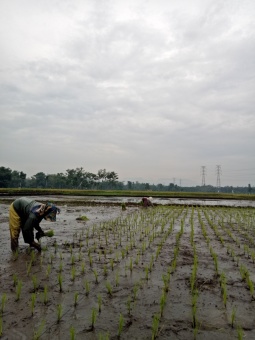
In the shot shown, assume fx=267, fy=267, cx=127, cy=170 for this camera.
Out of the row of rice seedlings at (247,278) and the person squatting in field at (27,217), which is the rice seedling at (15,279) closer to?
the person squatting in field at (27,217)

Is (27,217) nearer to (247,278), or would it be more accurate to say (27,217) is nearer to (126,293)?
(126,293)

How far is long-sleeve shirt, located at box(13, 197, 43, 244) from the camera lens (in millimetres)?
5102

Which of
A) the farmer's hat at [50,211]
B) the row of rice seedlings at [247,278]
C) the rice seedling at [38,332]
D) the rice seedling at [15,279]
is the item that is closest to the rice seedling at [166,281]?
the row of rice seedlings at [247,278]

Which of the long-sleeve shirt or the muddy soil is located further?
the long-sleeve shirt

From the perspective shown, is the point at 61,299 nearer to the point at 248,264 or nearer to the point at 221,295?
the point at 221,295

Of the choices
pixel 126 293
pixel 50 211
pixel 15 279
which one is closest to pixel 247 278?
pixel 126 293

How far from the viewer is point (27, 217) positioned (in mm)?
5430

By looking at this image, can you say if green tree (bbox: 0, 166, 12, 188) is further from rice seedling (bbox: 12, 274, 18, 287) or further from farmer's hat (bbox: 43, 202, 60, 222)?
rice seedling (bbox: 12, 274, 18, 287)

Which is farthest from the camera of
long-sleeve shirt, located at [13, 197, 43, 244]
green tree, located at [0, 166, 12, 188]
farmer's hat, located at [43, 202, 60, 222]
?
green tree, located at [0, 166, 12, 188]

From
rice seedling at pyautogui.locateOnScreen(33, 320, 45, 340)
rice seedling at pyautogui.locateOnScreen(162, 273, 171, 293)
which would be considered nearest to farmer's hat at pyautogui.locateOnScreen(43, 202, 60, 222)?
rice seedling at pyautogui.locateOnScreen(162, 273, 171, 293)

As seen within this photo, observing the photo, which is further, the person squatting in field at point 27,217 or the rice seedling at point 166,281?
the person squatting in field at point 27,217

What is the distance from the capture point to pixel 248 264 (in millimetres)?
4719

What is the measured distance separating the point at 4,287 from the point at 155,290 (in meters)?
2.03

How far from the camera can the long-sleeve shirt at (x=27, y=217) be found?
201 inches
